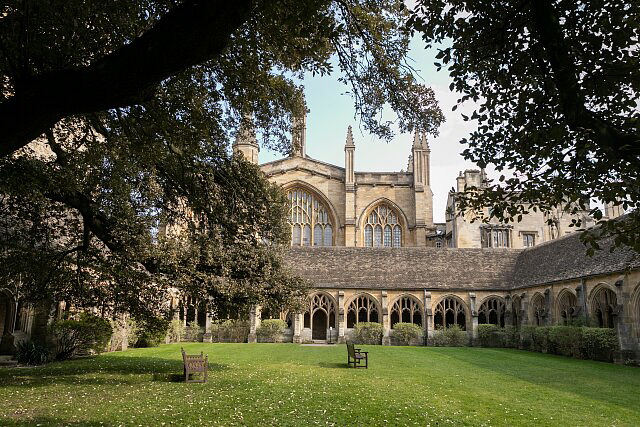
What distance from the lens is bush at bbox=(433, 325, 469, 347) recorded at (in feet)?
93.9

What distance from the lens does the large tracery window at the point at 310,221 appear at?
43.6m

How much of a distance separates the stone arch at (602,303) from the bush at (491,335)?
20.8 ft

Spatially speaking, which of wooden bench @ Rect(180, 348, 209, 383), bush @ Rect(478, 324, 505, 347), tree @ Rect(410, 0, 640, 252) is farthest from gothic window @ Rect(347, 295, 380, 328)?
tree @ Rect(410, 0, 640, 252)

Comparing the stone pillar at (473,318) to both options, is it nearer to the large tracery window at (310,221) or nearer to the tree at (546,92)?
the large tracery window at (310,221)

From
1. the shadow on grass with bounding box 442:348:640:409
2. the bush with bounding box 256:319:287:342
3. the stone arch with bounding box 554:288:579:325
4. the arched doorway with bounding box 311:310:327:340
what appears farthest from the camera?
the arched doorway with bounding box 311:310:327:340

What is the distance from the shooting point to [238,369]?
49.0 ft

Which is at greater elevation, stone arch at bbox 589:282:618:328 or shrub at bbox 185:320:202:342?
stone arch at bbox 589:282:618:328

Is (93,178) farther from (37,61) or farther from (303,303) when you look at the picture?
(303,303)

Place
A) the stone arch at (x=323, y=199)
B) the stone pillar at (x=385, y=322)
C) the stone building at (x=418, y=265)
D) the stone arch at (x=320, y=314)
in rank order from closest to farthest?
the stone building at (x=418, y=265) → the stone pillar at (x=385, y=322) → the stone arch at (x=320, y=314) → the stone arch at (x=323, y=199)

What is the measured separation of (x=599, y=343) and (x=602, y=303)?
9.06ft

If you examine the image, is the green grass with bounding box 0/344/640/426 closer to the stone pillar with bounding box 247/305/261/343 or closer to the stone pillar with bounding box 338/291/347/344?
the stone pillar with bounding box 247/305/261/343

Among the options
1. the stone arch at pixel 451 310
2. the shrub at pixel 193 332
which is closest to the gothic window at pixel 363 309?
the stone arch at pixel 451 310

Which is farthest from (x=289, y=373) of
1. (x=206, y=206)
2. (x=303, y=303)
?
(x=206, y=206)

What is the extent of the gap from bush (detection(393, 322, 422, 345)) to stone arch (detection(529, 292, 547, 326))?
20.5 feet
